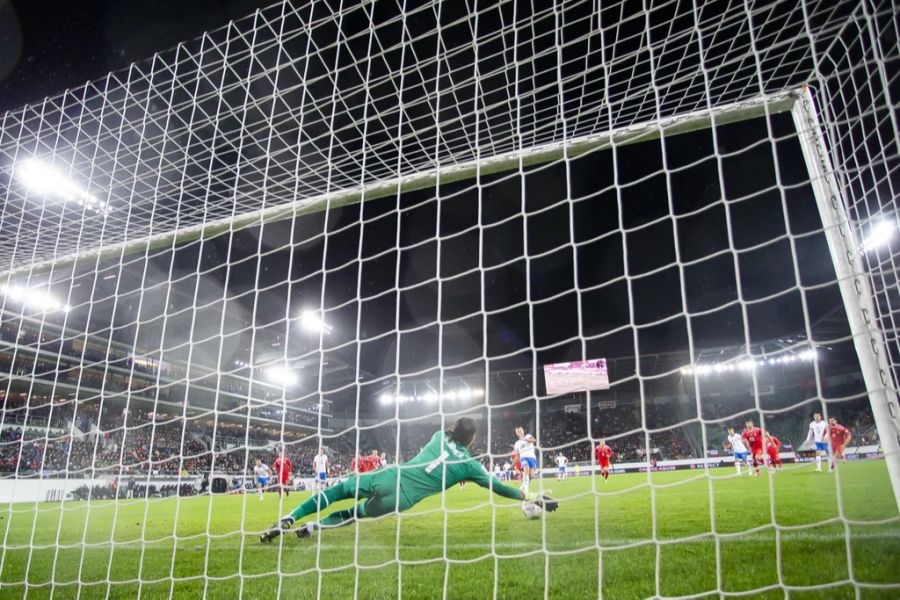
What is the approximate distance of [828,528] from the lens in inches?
147

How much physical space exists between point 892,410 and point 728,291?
19.5m

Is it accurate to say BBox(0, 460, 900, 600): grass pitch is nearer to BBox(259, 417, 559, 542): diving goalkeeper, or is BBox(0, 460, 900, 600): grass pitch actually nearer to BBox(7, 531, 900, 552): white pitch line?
BBox(7, 531, 900, 552): white pitch line

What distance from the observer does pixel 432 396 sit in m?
32.1

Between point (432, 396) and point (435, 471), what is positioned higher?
point (432, 396)

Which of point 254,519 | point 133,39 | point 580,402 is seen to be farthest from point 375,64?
point 580,402

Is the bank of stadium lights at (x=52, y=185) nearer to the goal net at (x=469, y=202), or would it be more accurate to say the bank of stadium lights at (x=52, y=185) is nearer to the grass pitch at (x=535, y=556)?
the goal net at (x=469, y=202)

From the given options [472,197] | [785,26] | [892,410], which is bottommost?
[892,410]

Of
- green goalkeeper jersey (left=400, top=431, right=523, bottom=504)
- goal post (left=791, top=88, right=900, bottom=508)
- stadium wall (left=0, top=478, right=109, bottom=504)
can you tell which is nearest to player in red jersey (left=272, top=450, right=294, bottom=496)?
green goalkeeper jersey (left=400, top=431, right=523, bottom=504)

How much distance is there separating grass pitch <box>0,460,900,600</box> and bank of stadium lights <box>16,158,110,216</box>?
102 inches

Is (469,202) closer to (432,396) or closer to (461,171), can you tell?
(461,171)

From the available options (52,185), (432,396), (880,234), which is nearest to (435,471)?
(880,234)

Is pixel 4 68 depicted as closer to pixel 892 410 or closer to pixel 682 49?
pixel 682 49

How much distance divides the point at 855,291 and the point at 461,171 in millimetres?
2345

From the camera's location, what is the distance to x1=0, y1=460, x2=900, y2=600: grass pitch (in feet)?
8.65
